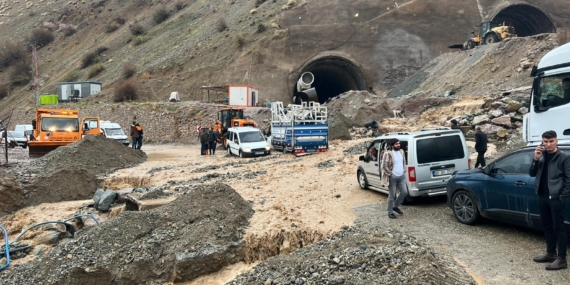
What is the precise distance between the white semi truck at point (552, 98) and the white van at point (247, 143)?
13133 mm

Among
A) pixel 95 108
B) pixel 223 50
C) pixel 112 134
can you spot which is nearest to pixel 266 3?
pixel 223 50

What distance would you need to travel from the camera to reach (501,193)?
6477 millimetres

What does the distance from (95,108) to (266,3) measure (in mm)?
23462

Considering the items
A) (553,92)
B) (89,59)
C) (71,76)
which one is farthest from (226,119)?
(89,59)

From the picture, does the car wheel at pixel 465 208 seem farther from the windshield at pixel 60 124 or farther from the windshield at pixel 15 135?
the windshield at pixel 15 135

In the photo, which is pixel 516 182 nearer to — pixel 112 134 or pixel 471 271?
pixel 471 271

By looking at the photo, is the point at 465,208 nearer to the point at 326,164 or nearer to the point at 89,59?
the point at 326,164

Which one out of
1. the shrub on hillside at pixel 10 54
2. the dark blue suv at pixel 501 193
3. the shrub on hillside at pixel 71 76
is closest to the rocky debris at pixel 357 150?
the dark blue suv at pixel 501 193

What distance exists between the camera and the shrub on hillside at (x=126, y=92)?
39.6 meters

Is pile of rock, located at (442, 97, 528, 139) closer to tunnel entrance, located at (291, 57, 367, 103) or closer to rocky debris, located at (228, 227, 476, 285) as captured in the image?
rocky debris, located at (228, 227, 476, 285)

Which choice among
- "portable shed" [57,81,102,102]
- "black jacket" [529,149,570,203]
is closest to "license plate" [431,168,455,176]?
"black jacket" [529,149,570,203]

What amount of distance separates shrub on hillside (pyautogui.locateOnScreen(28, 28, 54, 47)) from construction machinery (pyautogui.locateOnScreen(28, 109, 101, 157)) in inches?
2132

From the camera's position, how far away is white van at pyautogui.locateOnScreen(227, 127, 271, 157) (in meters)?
20.4

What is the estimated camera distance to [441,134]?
884 cm
